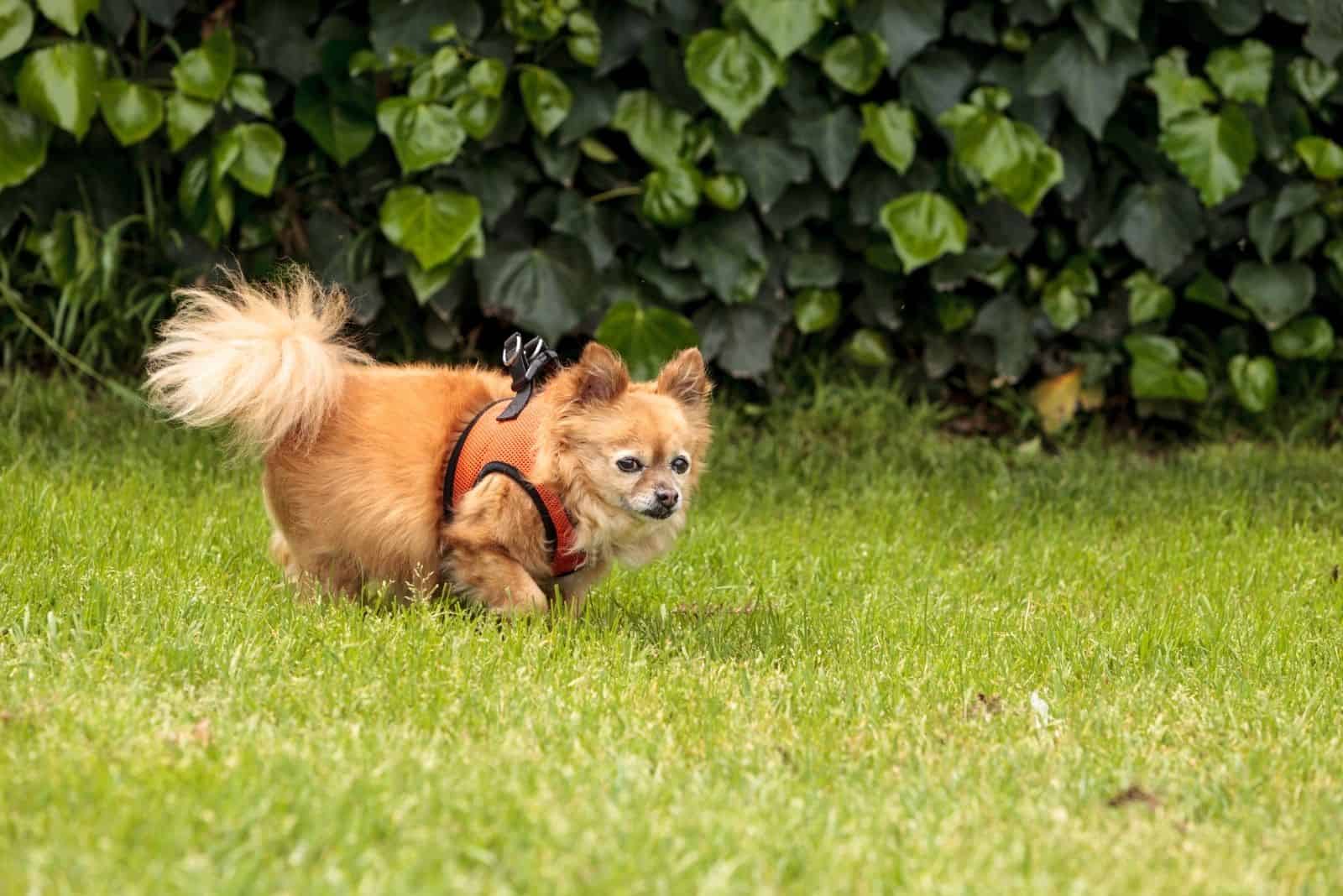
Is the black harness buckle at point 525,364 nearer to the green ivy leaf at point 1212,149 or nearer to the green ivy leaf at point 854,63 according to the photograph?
the green ivy leaf at point 854,63

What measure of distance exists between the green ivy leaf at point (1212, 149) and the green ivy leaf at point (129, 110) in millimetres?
3374

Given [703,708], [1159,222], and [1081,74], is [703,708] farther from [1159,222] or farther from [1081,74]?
[1159,222]

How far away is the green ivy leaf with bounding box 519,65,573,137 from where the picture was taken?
5543 millimetres

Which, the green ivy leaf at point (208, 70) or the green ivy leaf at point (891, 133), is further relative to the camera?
the green ivy leaf at point (891, 133)

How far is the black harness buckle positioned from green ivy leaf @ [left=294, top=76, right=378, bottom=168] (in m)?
2.02

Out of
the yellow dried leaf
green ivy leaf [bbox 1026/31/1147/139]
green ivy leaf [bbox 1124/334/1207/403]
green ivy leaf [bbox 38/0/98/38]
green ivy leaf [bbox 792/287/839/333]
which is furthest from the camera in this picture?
the yellow dried leaf

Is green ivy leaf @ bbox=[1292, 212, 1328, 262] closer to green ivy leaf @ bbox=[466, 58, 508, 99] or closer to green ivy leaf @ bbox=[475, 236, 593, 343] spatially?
green ivy leaf @ bbox=[475, 236, 593, 343]

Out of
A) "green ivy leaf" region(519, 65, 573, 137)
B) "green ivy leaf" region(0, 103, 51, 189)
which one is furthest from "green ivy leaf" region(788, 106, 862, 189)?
"green ivy leaf" region(0, 103, 51, 189)

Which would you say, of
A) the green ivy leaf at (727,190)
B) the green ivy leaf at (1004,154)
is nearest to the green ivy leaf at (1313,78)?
the green ivy leaf at (1004,154)

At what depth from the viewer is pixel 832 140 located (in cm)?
571

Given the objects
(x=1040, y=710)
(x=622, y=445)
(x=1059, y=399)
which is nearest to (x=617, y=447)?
(x=622, y=445)

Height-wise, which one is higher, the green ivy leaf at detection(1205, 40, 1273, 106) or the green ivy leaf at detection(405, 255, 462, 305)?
the green ivy leaf at detection(1205, 40, 1273, 106)

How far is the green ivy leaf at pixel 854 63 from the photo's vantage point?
565cm

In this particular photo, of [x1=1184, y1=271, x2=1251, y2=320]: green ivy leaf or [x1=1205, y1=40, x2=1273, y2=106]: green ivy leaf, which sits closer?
[x1=1205, y1=40, x2=1273, y2=106]: green ivy leaf
